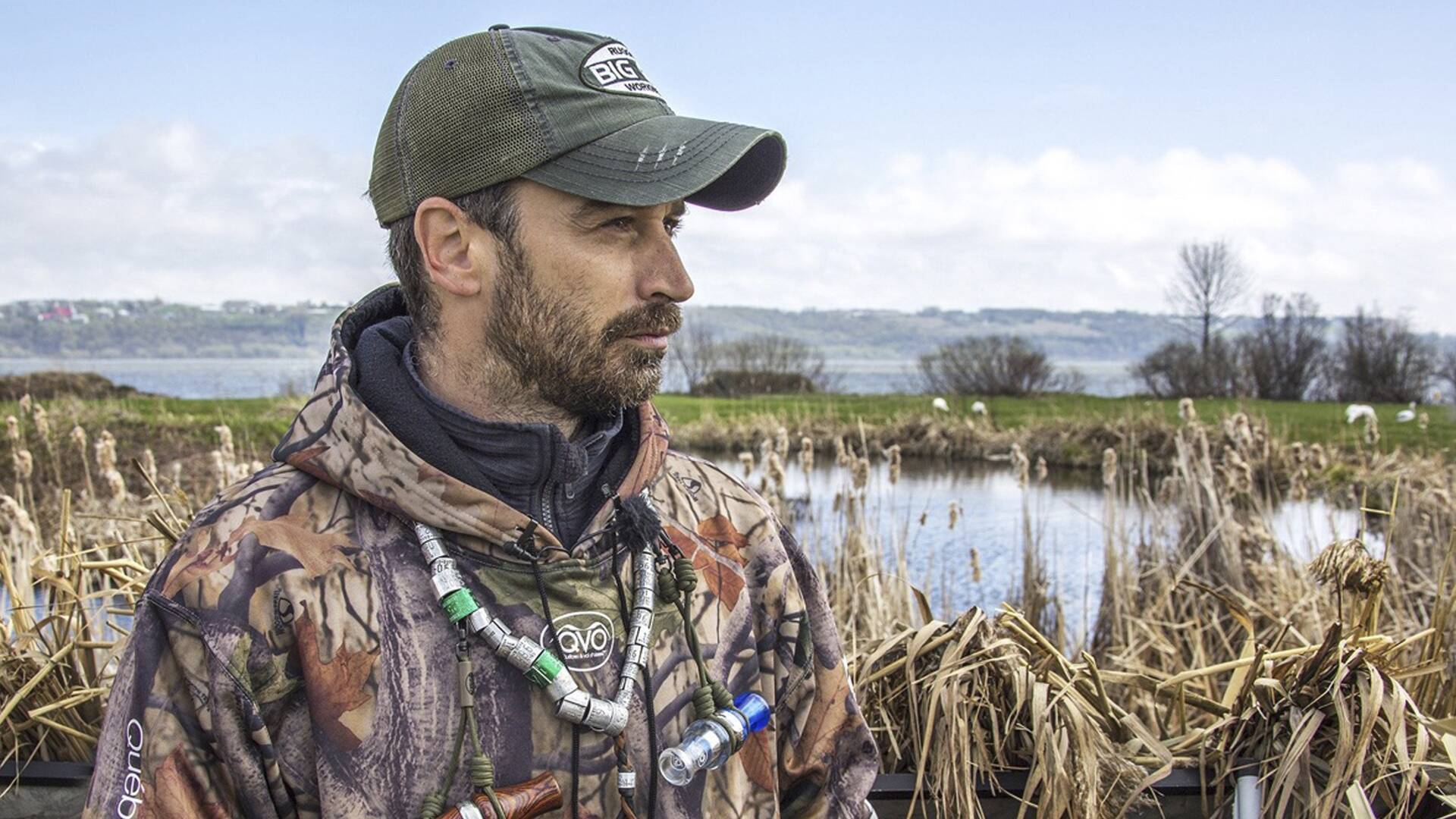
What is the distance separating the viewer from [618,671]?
1656 mm

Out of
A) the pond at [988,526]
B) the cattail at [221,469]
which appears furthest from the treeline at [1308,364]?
the cattail at [221,469]

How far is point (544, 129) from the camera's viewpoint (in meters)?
1.64

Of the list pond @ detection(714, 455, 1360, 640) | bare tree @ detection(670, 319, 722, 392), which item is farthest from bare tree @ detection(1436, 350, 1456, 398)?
bare tree @ detection(670, 319, 722, 392)

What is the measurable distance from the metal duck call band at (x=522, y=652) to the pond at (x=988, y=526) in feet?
13.3

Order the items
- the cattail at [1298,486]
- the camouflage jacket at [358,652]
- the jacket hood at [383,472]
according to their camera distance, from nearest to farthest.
A: the camouflage jacket at [358,652] < the jacket hood at [383,472] < the cattail at [1298,486]

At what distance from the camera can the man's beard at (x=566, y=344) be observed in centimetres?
169

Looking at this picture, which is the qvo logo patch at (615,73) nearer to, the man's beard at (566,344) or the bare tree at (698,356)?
the man's beard at (566,344)

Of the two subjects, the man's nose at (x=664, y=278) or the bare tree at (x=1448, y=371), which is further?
the bare tree at (x=1448, y=371)

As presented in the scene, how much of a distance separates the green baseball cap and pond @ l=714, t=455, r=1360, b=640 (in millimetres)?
4034

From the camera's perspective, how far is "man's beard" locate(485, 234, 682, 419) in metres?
1.69

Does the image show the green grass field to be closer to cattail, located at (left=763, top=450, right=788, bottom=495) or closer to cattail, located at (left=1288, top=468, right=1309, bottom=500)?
cattail, located at (left=1288, top=468, right=1309, bottom=500)

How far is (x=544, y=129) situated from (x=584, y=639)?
68cm

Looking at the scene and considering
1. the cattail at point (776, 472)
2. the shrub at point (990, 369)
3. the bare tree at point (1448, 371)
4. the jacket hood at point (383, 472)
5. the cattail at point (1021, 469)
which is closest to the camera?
the jacket hood at point (383, 472)

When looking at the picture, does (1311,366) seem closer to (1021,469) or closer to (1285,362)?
(1285,362)
